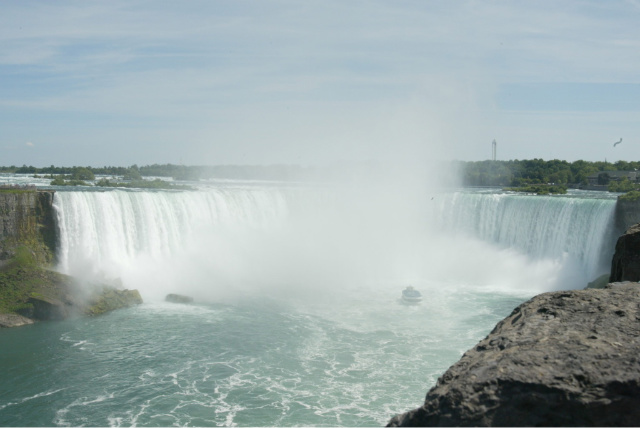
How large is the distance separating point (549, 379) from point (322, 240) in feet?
84.2

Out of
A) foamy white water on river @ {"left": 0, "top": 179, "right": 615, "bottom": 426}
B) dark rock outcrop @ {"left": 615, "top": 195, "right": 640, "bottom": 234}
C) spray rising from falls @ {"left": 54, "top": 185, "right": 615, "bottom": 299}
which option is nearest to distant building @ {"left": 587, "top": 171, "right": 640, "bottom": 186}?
foamy white water on river @ {"left": 0, "top": 179, "right": 615, "bottom": 426}

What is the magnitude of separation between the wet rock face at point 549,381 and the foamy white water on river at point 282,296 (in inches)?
265

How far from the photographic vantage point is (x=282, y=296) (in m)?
20.3

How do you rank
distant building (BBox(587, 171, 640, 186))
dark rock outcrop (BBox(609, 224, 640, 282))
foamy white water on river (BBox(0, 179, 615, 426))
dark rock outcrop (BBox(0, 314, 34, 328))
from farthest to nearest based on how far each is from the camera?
1. distant building (BBox(587, 171, 640, 186))
2. dark rock outcrop (BBox(0, 314, 34, 328))
3. foamy white water on river (BBox(0, 179, 615, 426))
4. dark rock outcrop (BBox(609, 224, 640, 282))

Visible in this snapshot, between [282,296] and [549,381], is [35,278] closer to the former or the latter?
[282,296]

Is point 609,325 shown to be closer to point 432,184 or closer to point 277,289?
point 277,289

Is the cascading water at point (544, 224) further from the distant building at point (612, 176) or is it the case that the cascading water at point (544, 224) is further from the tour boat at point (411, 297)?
the distant building at point (612, 176)

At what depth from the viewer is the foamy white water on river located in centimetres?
1097

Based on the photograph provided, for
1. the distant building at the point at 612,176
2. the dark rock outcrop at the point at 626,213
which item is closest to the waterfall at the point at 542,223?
the dark rock outcrop at the point at 626,213

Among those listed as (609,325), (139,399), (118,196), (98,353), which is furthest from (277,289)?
(609,325)

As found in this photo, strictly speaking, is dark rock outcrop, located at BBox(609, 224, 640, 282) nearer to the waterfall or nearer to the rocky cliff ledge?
the rocky cliff ledge

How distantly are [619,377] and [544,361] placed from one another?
370 mm

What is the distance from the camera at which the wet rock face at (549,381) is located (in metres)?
2.96

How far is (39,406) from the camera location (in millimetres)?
10789
